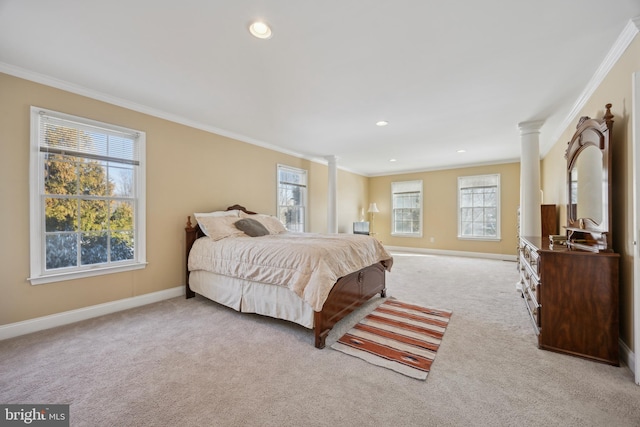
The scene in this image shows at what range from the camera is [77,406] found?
151 cm

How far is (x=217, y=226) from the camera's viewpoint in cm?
345

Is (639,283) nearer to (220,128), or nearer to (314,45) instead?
(314,45)

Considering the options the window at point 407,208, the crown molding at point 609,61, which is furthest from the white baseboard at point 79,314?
the window at point 407,208

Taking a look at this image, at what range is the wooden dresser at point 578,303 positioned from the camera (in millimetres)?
1917

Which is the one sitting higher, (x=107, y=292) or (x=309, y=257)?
(x=309, y=257)

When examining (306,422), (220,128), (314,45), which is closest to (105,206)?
(220,128)

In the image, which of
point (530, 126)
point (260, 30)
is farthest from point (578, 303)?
point (260, 30)

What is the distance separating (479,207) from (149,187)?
23.5 ft

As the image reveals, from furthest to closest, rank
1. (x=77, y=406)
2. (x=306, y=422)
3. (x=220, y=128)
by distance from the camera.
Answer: (x=220, y=128)
(x=77, y=406)
(x=306, y=422)

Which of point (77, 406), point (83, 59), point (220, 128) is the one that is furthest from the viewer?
point (220, 128)

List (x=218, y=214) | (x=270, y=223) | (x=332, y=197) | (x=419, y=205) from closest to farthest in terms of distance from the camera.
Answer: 1. (x=218, y=214)
2. (x=270, y=223)
3. (x=332, y=197)
4. (x=419, y=205)

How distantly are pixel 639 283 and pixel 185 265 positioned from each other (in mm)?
4446

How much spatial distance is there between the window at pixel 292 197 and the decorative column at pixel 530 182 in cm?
391

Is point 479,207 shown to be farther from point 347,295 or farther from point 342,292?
point 342,292
